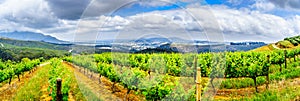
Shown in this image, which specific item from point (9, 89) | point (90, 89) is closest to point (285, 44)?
point (9, 89)

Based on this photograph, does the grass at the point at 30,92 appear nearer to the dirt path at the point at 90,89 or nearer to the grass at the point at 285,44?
the dirt path at the point at 90,89

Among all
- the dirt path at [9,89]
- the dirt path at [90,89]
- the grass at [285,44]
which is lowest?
the dirt path at [9,89]

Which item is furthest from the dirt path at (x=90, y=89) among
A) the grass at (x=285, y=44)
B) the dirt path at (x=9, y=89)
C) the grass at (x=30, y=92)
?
the grass at (x=285, y=44)

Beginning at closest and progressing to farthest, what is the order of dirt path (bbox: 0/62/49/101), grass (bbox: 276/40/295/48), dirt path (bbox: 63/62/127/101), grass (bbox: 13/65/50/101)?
dirt path (bbox: 63/62/127/101) < grass (bbox: 13/65/50/101) < dirt path (bbox: 0/62/49/101) < grass (bbox: 276/40/295/48)

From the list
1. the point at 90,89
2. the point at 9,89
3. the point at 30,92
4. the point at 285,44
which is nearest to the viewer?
the point at 90,89

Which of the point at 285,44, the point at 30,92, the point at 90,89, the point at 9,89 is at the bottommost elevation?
the point at 9,89

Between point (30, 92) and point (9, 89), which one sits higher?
point (30, 92)

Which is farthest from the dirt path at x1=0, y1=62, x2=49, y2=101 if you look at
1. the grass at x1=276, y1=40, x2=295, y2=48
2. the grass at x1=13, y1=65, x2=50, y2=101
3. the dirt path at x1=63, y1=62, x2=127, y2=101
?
the grass at x1=276, y1=40, x2=295, y2=48

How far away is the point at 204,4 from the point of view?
7.70 metres

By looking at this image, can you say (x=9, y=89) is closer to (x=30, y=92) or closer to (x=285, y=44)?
(x=30, y=92)

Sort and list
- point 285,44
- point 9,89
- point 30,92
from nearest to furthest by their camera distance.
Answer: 1. point 30,92
2. point 9,89
3. point 285,44

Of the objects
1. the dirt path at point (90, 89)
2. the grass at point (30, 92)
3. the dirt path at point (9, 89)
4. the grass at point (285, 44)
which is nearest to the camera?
the dirt path at point (90, 89)

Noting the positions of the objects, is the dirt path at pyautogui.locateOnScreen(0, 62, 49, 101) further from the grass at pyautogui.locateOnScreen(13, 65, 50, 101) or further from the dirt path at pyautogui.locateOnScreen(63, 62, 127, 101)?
the dirt path at pyautogui.locateOnScreen(63, 62, 127, 101)

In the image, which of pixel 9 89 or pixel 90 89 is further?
pixel 9 89
